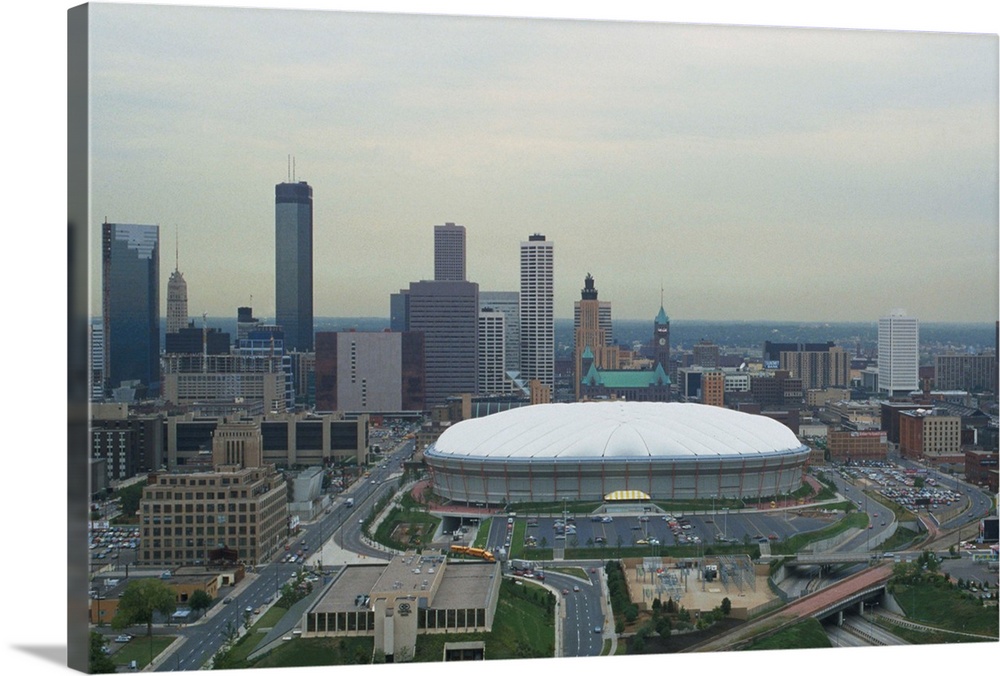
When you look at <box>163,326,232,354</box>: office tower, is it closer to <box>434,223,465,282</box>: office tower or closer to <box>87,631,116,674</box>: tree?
<box>434,223,465,282</box>: office tower

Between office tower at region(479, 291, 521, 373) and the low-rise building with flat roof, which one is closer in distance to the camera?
the low-rise building with flat roof

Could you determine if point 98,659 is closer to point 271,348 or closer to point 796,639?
point 796,639

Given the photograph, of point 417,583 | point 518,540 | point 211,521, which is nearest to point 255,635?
point 417,583

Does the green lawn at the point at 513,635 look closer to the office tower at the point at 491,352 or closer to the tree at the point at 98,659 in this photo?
the tree at the point at 98,659

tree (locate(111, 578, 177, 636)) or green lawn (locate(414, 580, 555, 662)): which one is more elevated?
tree (locate(111, 578, 177, 636))

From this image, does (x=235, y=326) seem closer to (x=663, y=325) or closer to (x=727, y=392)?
(x=663, y=325)

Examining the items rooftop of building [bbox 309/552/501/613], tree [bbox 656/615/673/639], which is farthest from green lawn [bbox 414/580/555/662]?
tree [bbox 656/615/673/639]

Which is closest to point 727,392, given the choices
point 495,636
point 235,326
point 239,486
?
point 235,326
